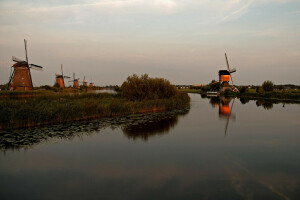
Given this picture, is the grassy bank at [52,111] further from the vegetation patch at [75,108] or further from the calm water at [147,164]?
the calm water at [147,164]

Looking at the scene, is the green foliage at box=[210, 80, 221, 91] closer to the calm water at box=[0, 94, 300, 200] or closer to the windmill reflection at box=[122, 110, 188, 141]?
the windmill reflection at box=[122, 110, 188, 141]

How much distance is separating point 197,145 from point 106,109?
10718 mm

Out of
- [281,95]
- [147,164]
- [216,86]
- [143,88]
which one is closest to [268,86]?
A: [281,95]

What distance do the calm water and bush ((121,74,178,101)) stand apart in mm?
14484

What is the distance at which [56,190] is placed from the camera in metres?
6.32

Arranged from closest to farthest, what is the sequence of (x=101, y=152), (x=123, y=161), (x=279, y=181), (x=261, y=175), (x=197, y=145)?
(x=279, y=181), (x=261, y=175), (x=123, y=161), (x=101, y=152), (x=197, y=145)

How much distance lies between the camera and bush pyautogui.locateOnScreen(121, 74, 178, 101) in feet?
93.4

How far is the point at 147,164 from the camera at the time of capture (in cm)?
841

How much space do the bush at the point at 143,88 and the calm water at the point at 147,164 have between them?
14484 millimetres

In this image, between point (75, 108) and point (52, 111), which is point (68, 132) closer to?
point (52, 111)

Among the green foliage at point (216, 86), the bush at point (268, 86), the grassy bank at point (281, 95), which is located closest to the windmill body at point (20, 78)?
the grassy bank at point (281, 95)

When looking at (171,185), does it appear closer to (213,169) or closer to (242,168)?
(213,169)

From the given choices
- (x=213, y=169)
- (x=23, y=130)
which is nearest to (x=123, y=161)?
(x=213, y=169)

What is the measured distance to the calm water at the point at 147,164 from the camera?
20.4 ft
